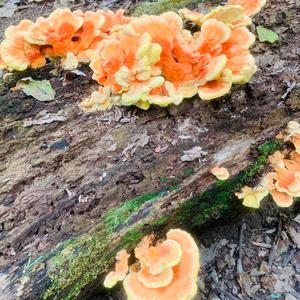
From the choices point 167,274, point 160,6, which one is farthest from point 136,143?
point 160,6

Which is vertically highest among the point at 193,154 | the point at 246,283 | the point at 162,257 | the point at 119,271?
the point at 193,154

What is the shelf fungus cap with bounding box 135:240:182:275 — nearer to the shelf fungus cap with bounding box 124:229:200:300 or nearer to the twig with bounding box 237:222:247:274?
the shelf fungus cap with bounding box 124:229:200:300

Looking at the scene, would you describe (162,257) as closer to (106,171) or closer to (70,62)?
(106,171)

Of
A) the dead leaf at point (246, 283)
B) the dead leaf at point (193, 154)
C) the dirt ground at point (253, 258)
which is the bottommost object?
the dead leaf at point (246, 283)

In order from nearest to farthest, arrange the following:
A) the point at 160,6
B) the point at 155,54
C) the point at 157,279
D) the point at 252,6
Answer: the point at 157,279 → the point at 155,54 → the point at 252,6 → the point at 160,6

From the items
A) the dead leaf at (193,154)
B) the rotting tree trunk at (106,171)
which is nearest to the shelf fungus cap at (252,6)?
the rotting tree trunk at (106,171)

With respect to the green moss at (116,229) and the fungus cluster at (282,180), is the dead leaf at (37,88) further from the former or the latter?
the fungus cluster at (282,180)

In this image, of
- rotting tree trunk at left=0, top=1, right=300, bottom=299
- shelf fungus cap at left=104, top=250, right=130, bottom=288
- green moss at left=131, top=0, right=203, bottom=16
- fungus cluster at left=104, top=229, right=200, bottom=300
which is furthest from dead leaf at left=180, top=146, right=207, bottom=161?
green moss at left=131, top=0, right=203, bottom=16

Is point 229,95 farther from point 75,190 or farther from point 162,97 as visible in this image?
point 75,190
